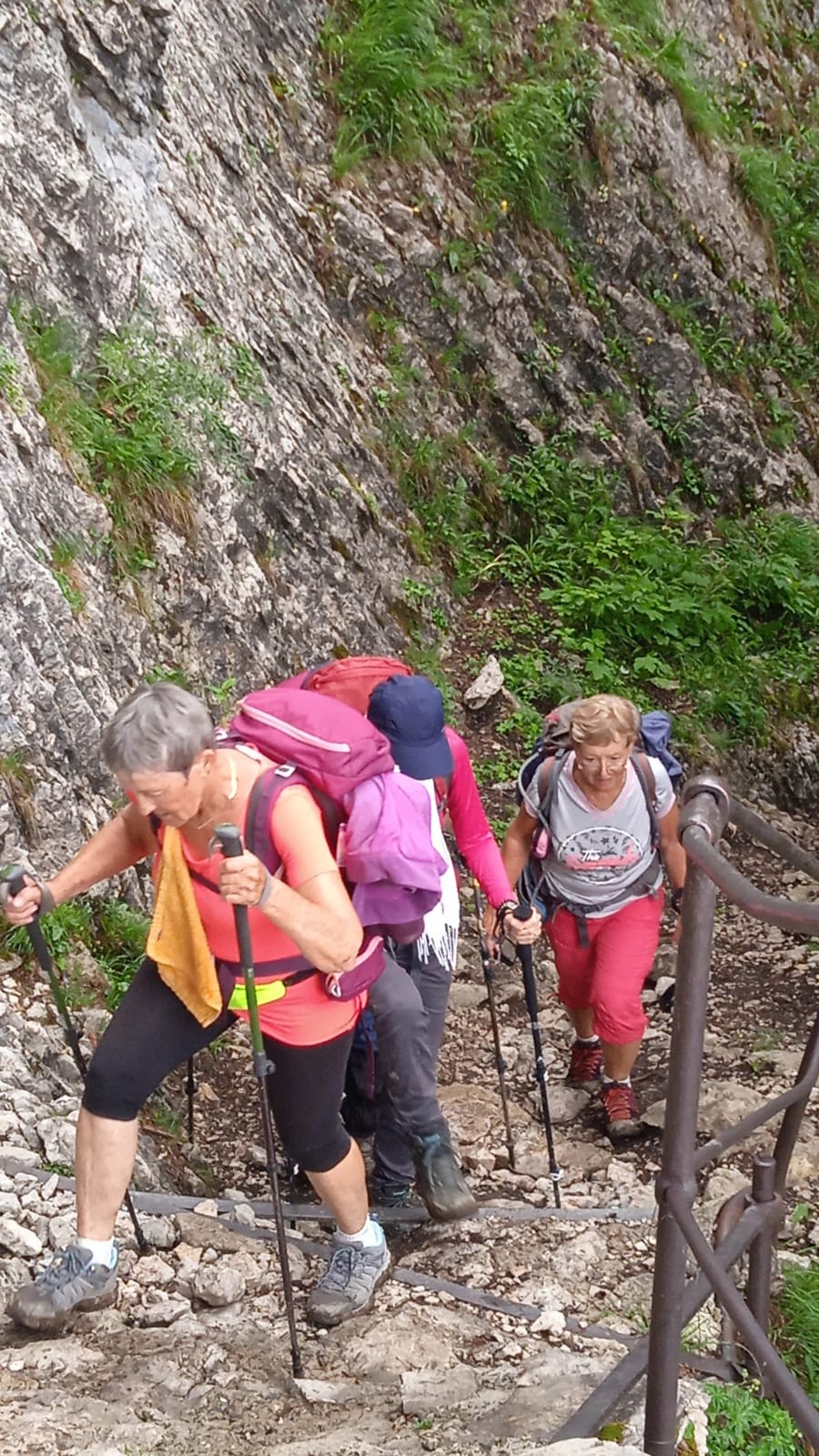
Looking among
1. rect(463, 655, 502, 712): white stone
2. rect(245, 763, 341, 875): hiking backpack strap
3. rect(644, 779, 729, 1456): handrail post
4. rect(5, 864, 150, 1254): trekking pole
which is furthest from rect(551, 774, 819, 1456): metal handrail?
rect(463, 655, 502, 712): white stone

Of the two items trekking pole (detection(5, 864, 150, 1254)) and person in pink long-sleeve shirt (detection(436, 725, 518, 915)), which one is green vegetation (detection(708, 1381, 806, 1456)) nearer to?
trekking pole (detection(5, 864, 150, 1254))

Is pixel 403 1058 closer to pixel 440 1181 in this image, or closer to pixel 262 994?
pixel 440 1181

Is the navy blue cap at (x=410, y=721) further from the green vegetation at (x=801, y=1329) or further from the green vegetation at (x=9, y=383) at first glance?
the green vegetation at (x=9, y=383)

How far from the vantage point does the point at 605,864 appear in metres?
4.98

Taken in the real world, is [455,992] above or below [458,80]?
below

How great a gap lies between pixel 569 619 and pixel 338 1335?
7.16 m

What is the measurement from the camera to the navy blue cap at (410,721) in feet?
14.0

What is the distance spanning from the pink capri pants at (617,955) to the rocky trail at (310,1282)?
53cm

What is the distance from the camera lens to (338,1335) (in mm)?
3562

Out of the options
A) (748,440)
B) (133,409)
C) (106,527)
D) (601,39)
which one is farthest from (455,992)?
(601,39)

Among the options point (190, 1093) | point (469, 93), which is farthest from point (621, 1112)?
point (469, 93)

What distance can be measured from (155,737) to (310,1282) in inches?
78.5

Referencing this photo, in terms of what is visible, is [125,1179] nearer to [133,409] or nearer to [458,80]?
[133,409]

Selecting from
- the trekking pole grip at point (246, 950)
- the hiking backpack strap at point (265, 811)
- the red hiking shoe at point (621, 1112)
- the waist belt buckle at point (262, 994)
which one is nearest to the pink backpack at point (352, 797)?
the hiking backpack strap at point (265, 811)
